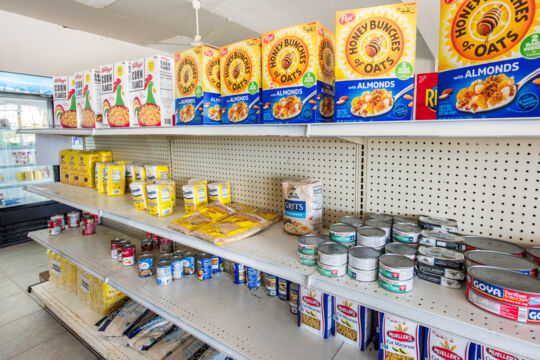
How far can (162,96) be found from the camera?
1724mm

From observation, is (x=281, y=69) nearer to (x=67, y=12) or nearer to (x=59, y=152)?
(x=59, y=152)

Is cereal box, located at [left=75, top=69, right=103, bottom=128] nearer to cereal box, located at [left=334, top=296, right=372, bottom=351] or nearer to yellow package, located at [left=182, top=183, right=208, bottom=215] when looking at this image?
yellow package, located at [left=182, top=183, right=208, bottom=215]

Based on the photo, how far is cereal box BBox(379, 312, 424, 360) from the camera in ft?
3.39

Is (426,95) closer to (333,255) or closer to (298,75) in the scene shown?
(298,75)

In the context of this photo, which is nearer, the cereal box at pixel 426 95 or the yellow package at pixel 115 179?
the cereal box at pixel 426 95

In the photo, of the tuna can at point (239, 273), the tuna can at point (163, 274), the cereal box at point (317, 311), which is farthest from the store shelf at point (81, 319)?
the cereal box at point (317, 311)

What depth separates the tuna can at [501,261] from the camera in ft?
2.86

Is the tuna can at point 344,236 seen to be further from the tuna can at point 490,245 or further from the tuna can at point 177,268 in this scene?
the tuna can at point 177,268

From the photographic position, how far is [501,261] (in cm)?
92

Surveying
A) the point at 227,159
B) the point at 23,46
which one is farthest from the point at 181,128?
the point at 23,46

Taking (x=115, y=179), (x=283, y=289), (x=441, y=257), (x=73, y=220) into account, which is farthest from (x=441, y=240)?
(x=73, y=220)

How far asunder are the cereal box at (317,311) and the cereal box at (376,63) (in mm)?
786

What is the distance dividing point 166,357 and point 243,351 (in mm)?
751

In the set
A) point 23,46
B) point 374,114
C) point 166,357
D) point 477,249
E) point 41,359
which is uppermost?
point 23,46
